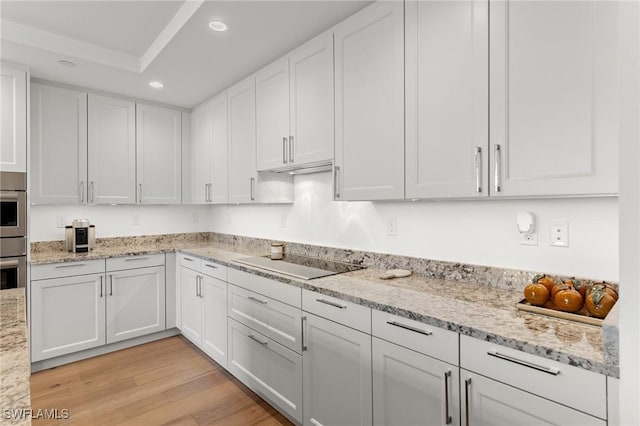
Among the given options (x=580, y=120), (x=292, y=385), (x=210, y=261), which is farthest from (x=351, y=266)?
(x=580, y=120)

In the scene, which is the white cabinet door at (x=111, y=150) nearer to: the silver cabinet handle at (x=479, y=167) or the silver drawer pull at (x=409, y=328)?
the silver drawer pull at (x=409, y=328)

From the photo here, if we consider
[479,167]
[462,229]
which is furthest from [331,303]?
[479,167]

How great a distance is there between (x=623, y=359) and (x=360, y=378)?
1004mm

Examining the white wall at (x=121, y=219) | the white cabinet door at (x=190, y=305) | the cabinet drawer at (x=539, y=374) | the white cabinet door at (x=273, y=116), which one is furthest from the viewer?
the white wall at (x=121, y=219)

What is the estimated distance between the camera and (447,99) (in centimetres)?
159

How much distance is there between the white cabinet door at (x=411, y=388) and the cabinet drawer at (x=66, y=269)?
2.64 m

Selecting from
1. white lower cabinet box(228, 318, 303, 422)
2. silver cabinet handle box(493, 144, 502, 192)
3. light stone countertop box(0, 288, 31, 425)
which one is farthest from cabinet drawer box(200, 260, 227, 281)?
silver cabinet handle box(493, 144, 502, 192)

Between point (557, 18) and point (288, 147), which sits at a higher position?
point (557, 18)

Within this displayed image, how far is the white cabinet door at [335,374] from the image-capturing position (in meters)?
1.59

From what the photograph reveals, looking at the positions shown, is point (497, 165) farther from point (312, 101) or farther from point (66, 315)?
point (66, 315)

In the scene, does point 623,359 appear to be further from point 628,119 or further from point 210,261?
point 210,261

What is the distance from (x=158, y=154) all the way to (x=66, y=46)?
1292mm

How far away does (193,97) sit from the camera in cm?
349

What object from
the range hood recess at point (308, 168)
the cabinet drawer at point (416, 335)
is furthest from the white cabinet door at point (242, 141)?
the cabinet drawer at point (416, 335)
